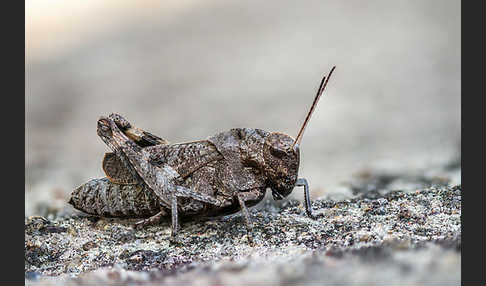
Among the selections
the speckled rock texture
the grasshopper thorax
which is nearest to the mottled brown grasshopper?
the grasshopper thorax

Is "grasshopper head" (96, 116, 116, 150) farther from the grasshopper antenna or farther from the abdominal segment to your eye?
the grasshopper antenna

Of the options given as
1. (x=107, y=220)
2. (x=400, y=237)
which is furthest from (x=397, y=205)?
(x=107, y=220)

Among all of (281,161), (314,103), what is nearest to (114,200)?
(281,161)

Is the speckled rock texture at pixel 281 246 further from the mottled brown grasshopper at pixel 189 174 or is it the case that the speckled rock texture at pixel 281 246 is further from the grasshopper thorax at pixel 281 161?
the grasshopper thorax at pixel 281 161

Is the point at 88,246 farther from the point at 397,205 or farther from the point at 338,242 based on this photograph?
the point at 397,205

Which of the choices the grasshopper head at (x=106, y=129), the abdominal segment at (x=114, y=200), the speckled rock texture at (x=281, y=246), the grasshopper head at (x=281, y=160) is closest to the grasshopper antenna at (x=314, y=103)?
the grasshopper head at (x=281, y=160)
